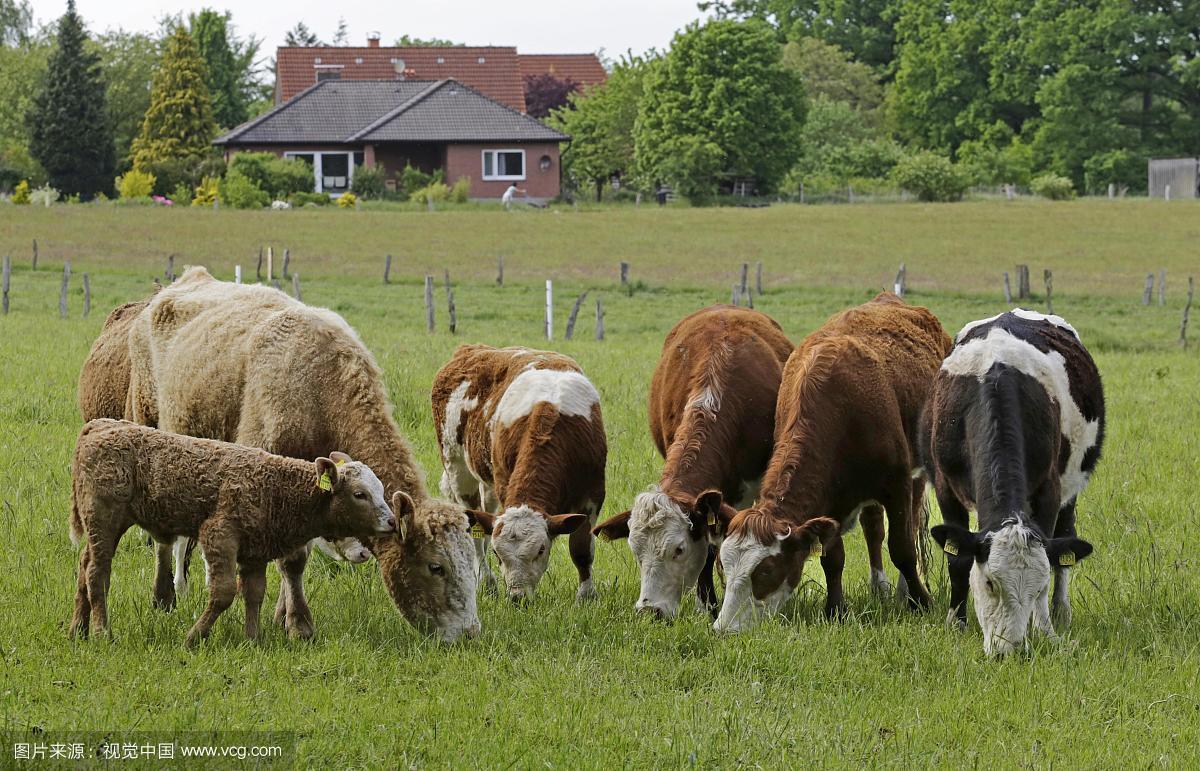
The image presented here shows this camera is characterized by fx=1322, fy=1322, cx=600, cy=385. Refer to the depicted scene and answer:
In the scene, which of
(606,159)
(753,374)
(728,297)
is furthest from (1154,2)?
(753,374)

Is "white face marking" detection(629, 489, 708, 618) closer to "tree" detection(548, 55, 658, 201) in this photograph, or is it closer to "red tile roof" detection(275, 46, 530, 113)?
"tree" detection(548, 55, 658, 201)

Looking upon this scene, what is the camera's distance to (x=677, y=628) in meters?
7.65

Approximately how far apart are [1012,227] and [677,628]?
5107 centimetres

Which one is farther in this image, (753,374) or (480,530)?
(753,374)

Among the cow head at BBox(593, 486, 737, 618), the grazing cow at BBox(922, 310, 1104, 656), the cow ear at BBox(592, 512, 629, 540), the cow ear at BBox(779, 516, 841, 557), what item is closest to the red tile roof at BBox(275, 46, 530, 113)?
the grazing cow at BBox(922, 310, 1104, 656)

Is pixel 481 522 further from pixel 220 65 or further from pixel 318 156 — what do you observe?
pixel 220 65

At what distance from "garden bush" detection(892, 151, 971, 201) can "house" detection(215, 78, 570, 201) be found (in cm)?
1900

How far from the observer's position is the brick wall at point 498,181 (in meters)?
70.1

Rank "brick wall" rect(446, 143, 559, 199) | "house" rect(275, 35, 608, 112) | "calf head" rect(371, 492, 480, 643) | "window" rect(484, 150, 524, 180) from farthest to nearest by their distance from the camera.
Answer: "house" rect(275, 35, 608, 112) < "window" rect(484, 150, 524, 180) < "brick wall" rect(446, 143, 559, 199) < "calf head" rect(371, 492, 480, 643)

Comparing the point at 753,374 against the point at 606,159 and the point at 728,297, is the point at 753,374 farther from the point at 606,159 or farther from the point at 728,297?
the point at 606,159

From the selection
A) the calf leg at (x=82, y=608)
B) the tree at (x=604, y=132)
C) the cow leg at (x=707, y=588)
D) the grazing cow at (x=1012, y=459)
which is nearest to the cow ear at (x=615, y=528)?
the cow leg at (x=707, y=588)

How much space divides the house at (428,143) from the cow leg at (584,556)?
6191cm

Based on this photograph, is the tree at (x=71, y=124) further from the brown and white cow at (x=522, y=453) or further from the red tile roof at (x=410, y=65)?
the brown and white cow at (x=522, y=453)

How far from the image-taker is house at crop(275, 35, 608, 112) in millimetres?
85000
